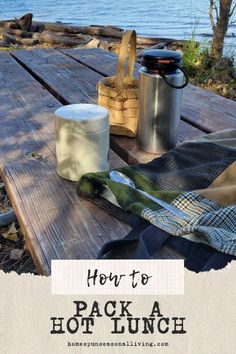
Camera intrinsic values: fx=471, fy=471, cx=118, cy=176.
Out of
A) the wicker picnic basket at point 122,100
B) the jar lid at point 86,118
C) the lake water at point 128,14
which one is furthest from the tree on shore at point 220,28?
the lake water at point 128,14

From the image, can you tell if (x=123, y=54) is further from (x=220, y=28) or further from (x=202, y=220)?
(x=220, y=28)

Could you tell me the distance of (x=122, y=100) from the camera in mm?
1434

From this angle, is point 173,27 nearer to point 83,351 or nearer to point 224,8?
point 224,8

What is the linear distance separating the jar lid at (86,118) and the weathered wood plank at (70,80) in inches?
9.7

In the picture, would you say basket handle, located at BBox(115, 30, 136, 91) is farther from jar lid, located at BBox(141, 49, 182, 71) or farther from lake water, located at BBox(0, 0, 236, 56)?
lake water, located at BBox(0, 0, 236, 56)

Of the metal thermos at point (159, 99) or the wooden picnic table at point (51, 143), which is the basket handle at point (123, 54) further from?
the wooden picnic table at point (51, 143)

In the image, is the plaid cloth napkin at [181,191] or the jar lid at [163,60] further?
the jar lid at [163,60]

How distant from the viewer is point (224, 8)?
4711 mm

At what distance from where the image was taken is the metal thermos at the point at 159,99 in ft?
4.25

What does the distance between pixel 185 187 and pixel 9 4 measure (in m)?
20.7

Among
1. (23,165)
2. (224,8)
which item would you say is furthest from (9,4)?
(23,165)

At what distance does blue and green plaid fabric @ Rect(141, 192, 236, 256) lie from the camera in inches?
34.5

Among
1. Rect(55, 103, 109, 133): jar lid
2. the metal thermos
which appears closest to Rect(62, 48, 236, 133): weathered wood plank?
the metal thermos

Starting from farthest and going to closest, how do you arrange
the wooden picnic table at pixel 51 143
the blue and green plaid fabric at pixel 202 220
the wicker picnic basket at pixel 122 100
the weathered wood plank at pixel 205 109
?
the weathered wood plank at pixel 205 109, the wicker picnic basket at pixel 122 100, the wooden picnic table at pixel 51 143, the blue and green plaid fabric at pixel 202 220
